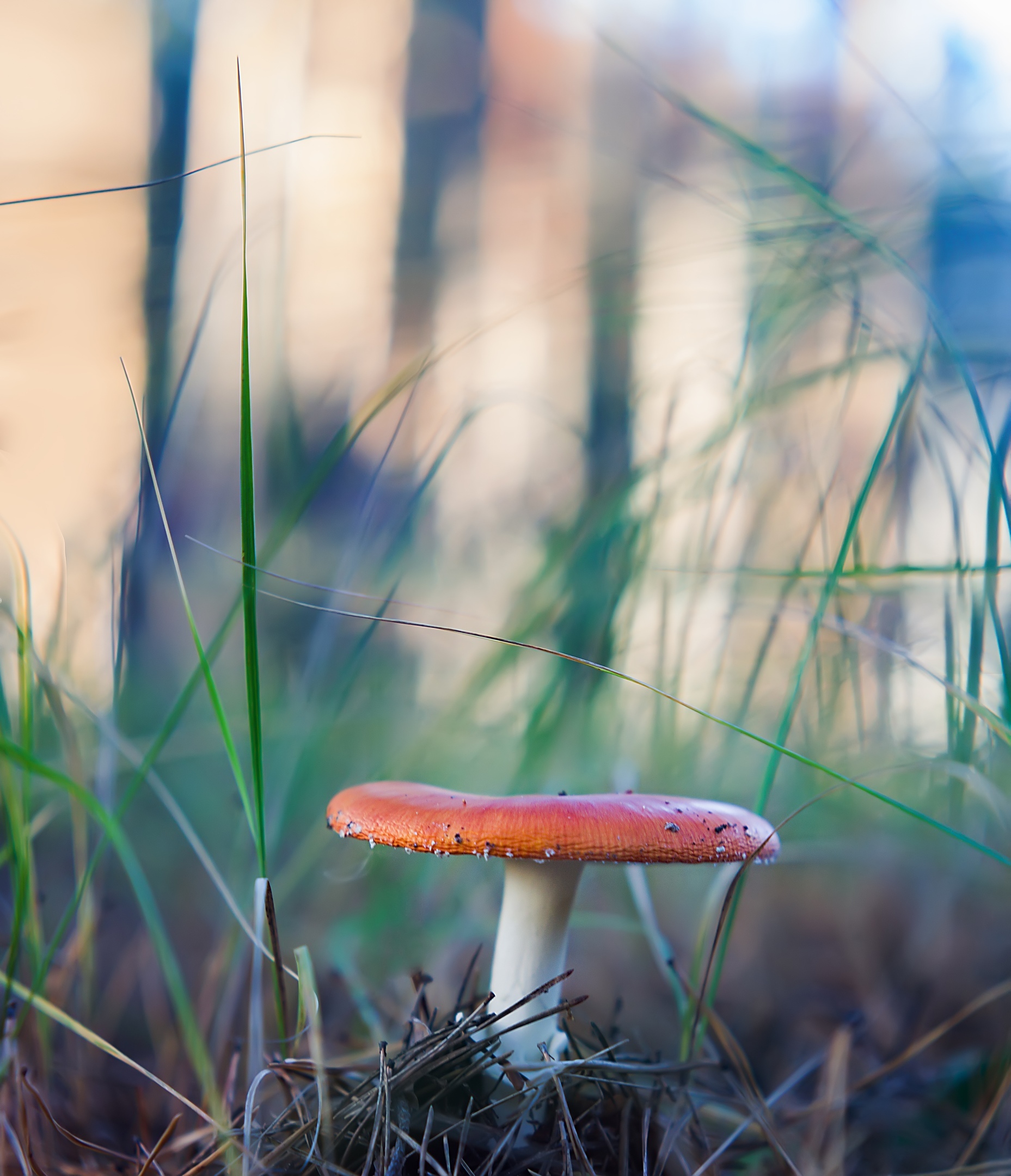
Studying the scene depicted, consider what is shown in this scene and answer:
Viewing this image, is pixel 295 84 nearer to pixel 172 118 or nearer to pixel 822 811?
pixel 822 811

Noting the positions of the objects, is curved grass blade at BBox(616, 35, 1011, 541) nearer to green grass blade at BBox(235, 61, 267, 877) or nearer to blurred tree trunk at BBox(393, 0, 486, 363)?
green grass blade at BBox(235, 61, 267, 877)

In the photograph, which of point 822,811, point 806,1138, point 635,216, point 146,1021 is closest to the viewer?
point 806,1138

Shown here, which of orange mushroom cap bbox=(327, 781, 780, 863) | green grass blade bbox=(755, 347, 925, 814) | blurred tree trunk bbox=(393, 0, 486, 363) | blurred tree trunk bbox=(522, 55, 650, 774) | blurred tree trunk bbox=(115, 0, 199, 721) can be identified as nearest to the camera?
orange mushroom cap bbox=(327, 781, 780, 863)

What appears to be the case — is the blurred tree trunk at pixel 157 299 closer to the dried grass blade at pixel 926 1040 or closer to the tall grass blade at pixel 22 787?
the tall grass blade at pixel 22 787

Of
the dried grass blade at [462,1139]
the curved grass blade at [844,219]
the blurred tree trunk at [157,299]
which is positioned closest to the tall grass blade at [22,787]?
the blurred tree trunk at [157,299]

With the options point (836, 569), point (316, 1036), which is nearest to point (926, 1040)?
point (836, 569)

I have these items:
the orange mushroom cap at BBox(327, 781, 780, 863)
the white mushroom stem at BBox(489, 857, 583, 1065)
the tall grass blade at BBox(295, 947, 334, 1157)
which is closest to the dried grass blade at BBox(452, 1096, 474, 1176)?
the tall grass blade at BBox(295, 947, 334, 1157)

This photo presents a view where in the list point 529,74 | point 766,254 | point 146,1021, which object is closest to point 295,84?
point 766,254
